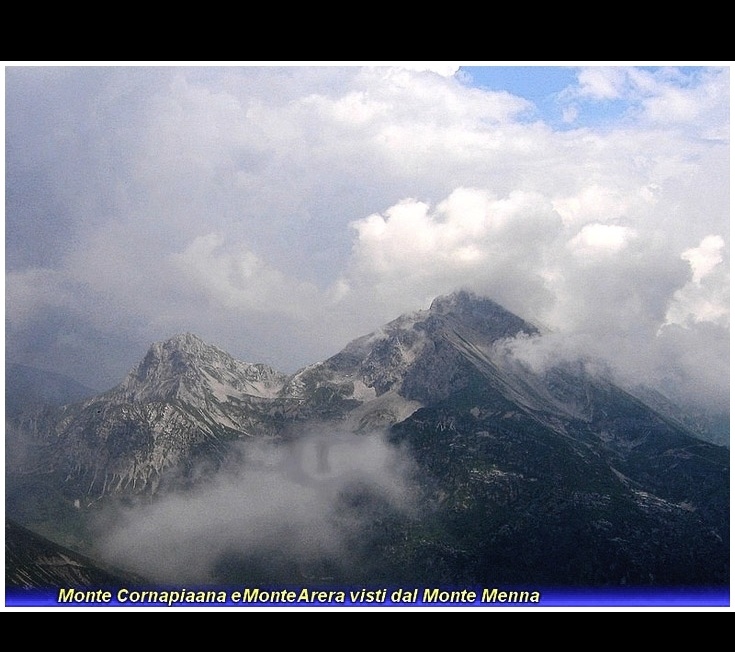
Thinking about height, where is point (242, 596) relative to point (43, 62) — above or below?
below

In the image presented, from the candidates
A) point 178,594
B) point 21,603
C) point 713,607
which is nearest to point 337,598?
point 178,594

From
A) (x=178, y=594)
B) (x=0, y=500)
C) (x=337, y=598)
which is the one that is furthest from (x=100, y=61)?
(x=337, y=598)

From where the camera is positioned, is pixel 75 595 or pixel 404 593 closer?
pixel 404 593

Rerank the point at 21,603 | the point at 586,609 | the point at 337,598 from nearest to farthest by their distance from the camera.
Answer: the point at 586,609 < the point at 21,603 < the point at 337,598

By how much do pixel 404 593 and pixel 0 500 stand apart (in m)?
50.0

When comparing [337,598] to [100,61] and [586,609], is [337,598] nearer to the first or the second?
[586,609]

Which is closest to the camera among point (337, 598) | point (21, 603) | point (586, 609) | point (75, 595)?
point (586, 609)
